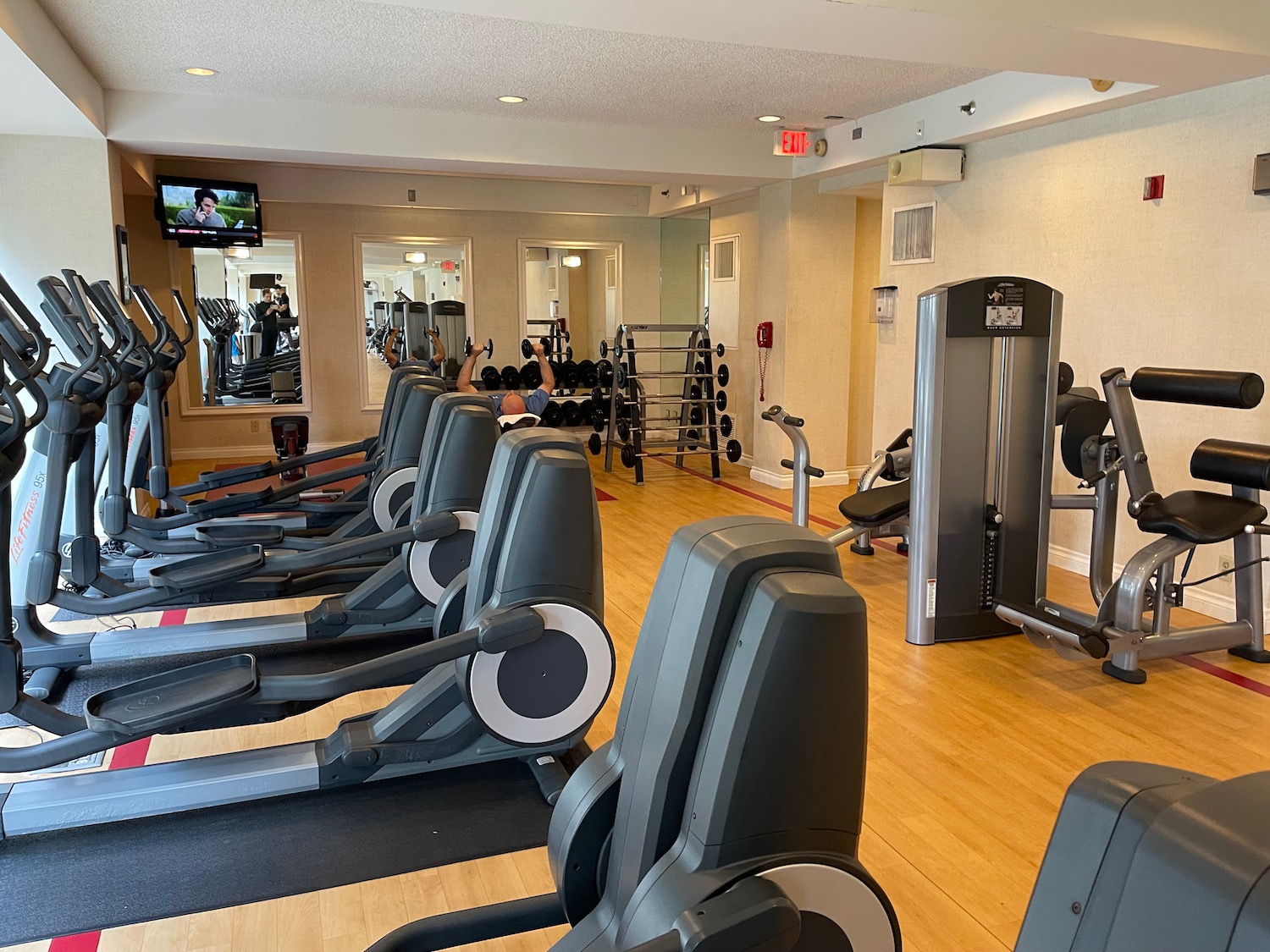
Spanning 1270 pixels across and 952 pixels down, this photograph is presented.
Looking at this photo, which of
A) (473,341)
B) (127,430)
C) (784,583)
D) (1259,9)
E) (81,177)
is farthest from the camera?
(473,341)

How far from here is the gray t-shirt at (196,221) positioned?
312 inches

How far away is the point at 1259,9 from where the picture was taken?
3723 millimetres

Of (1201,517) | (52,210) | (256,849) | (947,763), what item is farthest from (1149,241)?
(52,210)

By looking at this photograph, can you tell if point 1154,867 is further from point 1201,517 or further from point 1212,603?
point 1212,603

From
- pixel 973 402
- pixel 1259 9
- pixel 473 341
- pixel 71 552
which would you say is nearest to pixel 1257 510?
pixel 973 402

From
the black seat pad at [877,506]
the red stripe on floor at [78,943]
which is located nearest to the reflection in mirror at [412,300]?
the black seat pad at [877,506]

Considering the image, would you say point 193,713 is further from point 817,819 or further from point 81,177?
point 81,177

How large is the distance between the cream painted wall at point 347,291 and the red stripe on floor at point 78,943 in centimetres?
Answer: 765

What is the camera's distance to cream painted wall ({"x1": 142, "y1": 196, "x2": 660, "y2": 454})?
9117 mm

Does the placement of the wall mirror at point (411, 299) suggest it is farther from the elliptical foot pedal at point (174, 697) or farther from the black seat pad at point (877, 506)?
the elliptical foot pedal at point (174, 697)

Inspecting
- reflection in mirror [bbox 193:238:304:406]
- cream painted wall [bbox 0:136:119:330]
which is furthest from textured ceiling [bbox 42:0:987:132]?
reflection in mirror [bbox 193:238:304:406]

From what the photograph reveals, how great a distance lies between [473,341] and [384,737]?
7571mm

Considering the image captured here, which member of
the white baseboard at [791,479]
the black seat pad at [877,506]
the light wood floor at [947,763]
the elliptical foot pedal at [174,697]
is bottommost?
the light wood floor at [947,763]

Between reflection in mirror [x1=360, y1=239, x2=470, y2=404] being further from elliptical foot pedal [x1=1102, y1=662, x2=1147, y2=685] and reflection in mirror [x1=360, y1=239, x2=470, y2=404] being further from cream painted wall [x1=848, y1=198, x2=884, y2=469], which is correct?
elliptical foot pedal [x1=1102, y1=662, x2=1147, y2=685]
